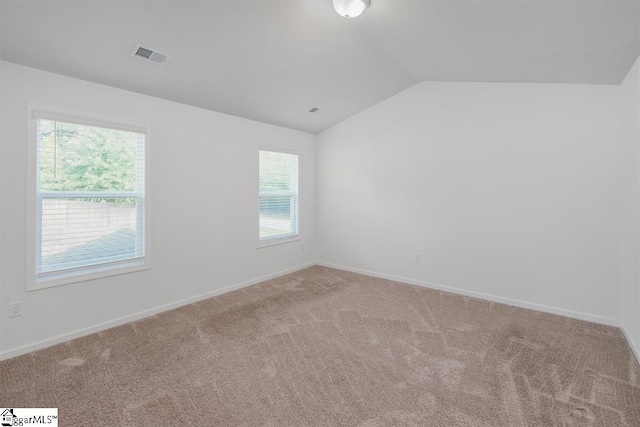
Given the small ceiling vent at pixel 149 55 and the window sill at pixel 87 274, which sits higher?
the small ceiling vent at pixel 149 55

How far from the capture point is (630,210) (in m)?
2.85

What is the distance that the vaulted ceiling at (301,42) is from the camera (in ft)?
7.17

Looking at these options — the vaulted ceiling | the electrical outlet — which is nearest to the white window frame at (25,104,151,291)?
the electrical outlet

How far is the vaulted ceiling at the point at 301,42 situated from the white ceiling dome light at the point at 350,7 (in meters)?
0.12

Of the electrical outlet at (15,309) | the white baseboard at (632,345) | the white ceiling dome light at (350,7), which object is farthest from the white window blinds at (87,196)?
the white baseboard at (632,345)

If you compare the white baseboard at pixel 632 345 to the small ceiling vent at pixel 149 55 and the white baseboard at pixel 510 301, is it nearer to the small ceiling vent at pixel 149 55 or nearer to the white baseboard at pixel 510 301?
the white baseboard at pixel 510 301

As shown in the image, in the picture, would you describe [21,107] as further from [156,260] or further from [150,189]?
[156,260]

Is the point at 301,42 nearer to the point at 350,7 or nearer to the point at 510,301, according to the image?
the point at 350,7

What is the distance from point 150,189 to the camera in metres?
3.29

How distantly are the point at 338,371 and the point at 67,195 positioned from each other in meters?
2.76

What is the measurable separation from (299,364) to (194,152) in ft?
8.68

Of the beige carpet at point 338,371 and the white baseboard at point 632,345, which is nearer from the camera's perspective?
the beige carpet at point 338,371

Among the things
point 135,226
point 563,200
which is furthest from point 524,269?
point 135,226

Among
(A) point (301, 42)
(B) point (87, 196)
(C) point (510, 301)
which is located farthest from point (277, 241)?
(C) point (510, 301)
